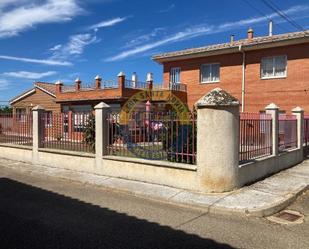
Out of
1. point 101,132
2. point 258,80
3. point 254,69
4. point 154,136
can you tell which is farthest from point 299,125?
point 254,69

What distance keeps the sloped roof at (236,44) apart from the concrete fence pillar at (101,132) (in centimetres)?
1310

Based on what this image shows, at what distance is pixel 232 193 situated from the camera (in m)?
7.44

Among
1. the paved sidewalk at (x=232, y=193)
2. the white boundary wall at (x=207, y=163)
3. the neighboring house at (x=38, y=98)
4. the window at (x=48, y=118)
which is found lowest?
the paved sidewalk at (x=232, y=193)

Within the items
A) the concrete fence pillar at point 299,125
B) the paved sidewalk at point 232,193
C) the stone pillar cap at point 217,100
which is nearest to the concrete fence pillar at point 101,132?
the paved sidewalk at point 232,193

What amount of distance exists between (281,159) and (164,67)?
16.0 metres

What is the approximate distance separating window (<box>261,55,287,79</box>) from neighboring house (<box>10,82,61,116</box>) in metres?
15.1

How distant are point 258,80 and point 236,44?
8.68 ft

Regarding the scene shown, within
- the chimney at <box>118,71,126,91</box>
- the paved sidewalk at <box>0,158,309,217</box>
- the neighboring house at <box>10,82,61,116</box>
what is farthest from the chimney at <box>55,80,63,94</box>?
the paved sidewalk at <box>0,158,309,217</box>

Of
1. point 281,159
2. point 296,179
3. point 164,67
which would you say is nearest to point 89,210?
point 296,179

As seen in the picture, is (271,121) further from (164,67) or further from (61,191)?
(164,67)

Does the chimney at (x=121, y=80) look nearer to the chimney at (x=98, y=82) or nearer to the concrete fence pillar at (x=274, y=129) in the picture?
the chimney at (x=98, y=82)

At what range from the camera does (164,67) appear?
25.5 meters

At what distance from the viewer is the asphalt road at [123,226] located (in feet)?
15.9

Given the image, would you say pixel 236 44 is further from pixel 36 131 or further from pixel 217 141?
pixel 217 141
